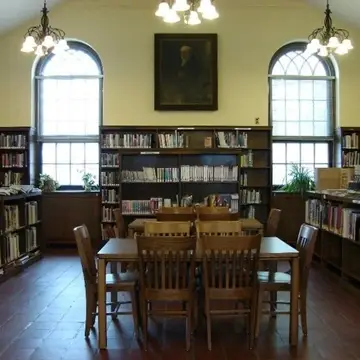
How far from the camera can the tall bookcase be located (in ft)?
31.1

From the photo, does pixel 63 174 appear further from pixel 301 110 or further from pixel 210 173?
pixel 301 110

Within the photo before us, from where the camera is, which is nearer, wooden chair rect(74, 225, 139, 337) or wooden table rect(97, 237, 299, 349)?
wooden table rect(97, 237, 299, 349)

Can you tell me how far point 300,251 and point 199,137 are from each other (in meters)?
5.31

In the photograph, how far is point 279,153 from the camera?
9.78m

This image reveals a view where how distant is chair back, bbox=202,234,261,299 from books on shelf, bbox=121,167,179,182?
4.81 metres

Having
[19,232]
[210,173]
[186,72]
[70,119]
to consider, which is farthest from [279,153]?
[19,232]

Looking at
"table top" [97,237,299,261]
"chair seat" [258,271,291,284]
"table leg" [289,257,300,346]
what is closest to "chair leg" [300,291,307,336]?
"chair seat" [258,271,291,284]

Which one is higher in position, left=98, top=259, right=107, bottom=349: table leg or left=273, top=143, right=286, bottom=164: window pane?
left=273, top=143, right=286, bottom=164: window pane

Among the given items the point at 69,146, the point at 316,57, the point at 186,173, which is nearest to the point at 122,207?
the point at 186,173

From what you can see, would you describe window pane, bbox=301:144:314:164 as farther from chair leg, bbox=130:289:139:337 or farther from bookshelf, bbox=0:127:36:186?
chair leg, bbox=130:289:139:337

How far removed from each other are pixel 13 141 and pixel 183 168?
3182mm

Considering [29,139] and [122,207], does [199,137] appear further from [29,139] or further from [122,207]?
[29,139]

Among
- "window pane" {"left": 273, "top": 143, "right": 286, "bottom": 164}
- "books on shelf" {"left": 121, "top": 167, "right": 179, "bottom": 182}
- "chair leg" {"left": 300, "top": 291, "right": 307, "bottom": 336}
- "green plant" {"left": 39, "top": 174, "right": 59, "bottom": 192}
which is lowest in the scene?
"chair leg" {"left": 300, "top": 291, "right": 307, "bottom": 336}

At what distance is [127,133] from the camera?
9.38 m
